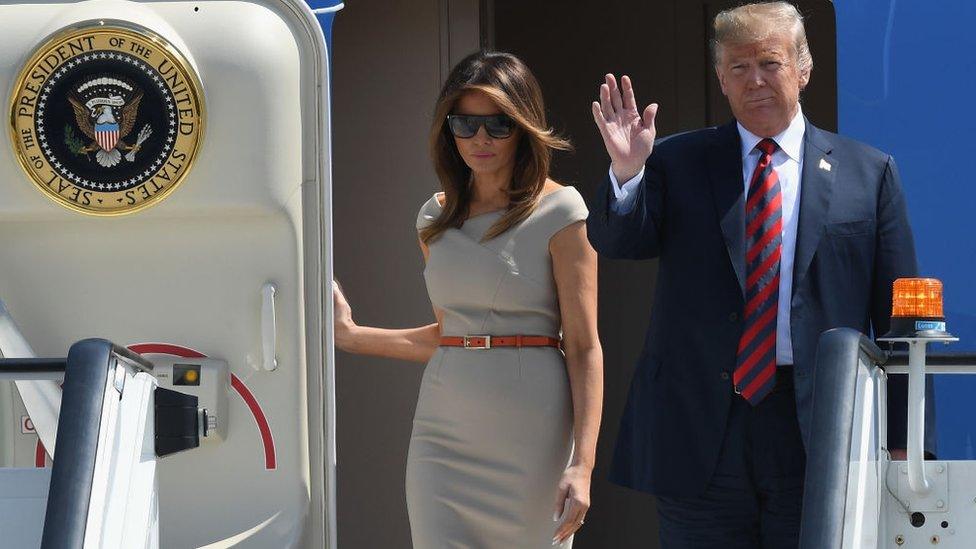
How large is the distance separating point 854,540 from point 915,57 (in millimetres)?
1754

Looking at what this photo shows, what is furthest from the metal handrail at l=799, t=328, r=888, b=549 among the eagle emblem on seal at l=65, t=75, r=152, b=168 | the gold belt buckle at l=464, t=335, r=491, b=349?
the eagle emblem on seal at l=65, t=75, r=152, b=168

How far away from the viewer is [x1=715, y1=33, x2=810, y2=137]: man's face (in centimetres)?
325

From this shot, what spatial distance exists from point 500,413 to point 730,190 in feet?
2.33

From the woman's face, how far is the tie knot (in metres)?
0.57

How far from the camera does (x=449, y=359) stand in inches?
142

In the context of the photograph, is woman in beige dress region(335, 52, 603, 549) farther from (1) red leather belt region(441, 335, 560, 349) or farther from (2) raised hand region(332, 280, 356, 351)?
(2) raised hand region(332, 280, 356, 351)

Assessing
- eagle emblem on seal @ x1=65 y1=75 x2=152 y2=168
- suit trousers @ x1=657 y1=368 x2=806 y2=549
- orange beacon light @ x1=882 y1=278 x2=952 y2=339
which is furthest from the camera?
eagle emblem on seal @ x1=65 y1=75 x2=152 y2=168

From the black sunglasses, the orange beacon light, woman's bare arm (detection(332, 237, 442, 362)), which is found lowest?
woman's bare arm (detection(332, 237, 442, 362))

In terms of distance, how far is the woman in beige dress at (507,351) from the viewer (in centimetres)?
354

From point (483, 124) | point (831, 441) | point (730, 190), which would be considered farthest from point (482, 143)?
point (831, 441)

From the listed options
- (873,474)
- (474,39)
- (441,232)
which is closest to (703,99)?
(474,39)

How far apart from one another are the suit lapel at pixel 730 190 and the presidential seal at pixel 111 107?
114cm

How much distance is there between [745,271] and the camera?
3.23m

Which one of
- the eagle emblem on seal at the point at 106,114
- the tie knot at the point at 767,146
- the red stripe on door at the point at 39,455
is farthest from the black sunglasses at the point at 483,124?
the red stripe on door at the point at 39,455
